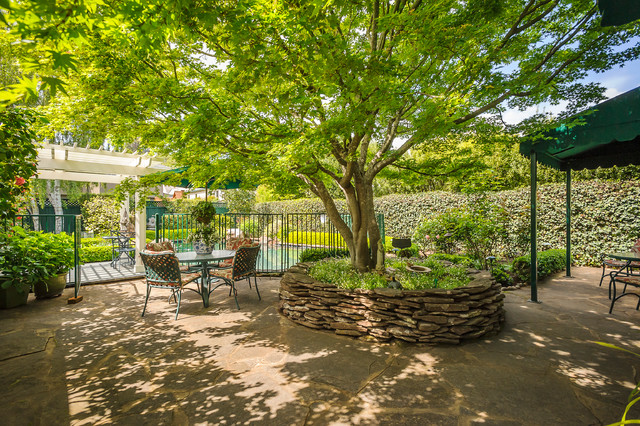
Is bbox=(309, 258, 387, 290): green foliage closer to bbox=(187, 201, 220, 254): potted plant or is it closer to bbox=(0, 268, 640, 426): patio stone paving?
bbox=(0, 268, 640, 426): patio stone paving

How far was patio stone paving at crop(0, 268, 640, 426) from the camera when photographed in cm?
223

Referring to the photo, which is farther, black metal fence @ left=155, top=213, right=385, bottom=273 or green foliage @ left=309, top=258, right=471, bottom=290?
black metal fence @ left=155, top=213, right=385, bottom=273

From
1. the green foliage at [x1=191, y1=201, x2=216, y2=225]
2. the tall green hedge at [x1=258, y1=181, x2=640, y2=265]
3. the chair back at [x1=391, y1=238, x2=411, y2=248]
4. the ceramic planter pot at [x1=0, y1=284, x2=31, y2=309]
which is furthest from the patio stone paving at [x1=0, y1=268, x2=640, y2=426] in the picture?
the chair back at [x1=391, y1=238, x2=411, y2=248]

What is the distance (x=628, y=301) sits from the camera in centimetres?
491

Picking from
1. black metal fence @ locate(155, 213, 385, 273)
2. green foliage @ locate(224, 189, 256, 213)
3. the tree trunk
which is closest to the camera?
black metal fence @ locate(155, 213, 385, 273)

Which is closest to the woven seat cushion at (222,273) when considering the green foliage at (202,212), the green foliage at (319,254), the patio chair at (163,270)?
the patio chair at (163,270)

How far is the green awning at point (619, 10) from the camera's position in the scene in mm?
1746

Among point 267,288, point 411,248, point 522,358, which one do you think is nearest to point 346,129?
point 522,358

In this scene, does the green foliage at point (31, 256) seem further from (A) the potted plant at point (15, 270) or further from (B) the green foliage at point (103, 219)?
(B) the green foliage at point (103, 219)

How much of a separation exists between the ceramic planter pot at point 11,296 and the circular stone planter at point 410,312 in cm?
497

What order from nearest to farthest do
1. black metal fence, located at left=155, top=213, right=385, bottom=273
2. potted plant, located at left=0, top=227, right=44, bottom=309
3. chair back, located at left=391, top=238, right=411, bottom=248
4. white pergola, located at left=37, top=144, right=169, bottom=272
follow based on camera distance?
potted plant, located at left=0, top=227, right=44, bottom=309 → white pergola, located at left=37, top=144, right=169, bottom=272 → black metal fence, located at left=155, top=213, right=385, bottom=273 → chair back, located at left=391, top=238, right=411, bottom=248

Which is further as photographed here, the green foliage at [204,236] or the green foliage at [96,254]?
the green foliage at [96,254]

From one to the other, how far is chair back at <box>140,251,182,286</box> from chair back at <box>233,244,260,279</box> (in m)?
0.87

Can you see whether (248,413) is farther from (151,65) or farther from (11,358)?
(151,65)
